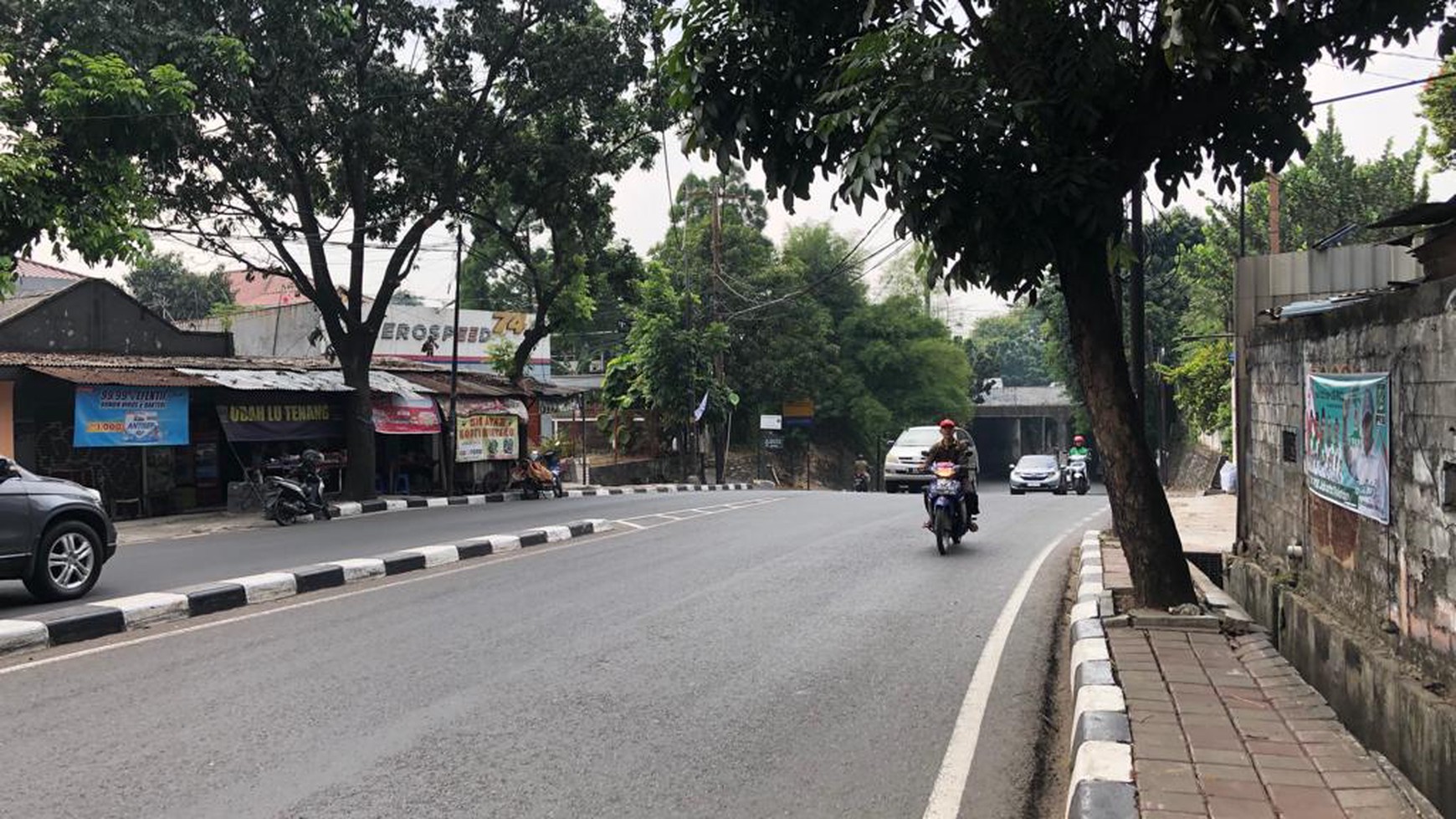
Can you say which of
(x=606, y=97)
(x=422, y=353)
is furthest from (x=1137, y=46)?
(x=422, y=353)

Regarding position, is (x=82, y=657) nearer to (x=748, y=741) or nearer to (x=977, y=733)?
(x=748, y=741)

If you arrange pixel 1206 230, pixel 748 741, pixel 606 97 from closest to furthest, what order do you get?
pixel 748 741 < pixel 606 97 < pixel 1206 230

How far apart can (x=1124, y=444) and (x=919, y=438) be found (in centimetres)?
1751

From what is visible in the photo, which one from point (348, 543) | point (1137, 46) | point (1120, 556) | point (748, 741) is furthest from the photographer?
point (348, 543)

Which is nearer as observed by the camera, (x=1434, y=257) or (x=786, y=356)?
(x=1434, y=257)

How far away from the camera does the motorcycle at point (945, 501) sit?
38.2ft

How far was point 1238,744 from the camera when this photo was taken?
14.7ft

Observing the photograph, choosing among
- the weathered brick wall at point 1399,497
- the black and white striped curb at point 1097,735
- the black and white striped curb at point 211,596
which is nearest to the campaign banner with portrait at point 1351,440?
the weathered brick wall at point 1399,497

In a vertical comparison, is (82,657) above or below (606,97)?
below

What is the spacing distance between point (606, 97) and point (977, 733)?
17483mm

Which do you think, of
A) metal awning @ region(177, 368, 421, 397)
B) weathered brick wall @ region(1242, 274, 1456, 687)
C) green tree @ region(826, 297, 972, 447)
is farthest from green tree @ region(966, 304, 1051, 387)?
weathered brick wall @ region(1242, 274, 1456, 687)

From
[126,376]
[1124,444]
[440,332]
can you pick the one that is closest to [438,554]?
[1124,444]

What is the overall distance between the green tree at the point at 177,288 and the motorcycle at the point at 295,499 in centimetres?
3119

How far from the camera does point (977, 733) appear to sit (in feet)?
17.2
